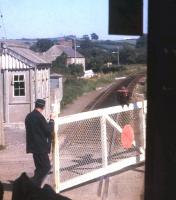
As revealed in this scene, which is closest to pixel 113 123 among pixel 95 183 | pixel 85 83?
pixel 95 183

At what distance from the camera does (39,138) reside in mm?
7719

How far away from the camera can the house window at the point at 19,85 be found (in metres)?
23.2

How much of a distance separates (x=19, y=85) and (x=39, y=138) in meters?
15.7

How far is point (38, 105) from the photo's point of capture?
25.5ft

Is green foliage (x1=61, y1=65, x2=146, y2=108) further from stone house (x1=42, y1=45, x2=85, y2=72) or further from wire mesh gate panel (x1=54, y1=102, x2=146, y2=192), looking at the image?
wire mesh gate panel (x1=54, y1=102, x2=146, y2=192)

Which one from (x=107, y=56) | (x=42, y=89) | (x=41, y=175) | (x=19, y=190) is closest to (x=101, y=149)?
(x=41, y=175)

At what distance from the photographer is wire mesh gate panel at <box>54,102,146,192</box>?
8125mm

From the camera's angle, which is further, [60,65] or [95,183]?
[60,65]

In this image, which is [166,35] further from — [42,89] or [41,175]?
[42,89]

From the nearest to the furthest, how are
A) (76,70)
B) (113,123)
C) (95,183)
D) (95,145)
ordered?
(95,183)
(113,123)
(95,145)
(76,70)

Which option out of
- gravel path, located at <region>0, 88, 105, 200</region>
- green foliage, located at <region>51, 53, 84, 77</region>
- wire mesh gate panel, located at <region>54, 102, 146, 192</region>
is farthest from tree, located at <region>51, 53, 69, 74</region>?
wire mesh gate panel, located at <region>54, 102, 146, 192</region>

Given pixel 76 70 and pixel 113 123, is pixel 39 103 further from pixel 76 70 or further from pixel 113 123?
pixel 76 70

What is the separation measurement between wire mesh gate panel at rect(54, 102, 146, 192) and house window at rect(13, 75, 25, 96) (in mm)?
13975

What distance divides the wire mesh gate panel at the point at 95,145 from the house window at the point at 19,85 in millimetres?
13975
